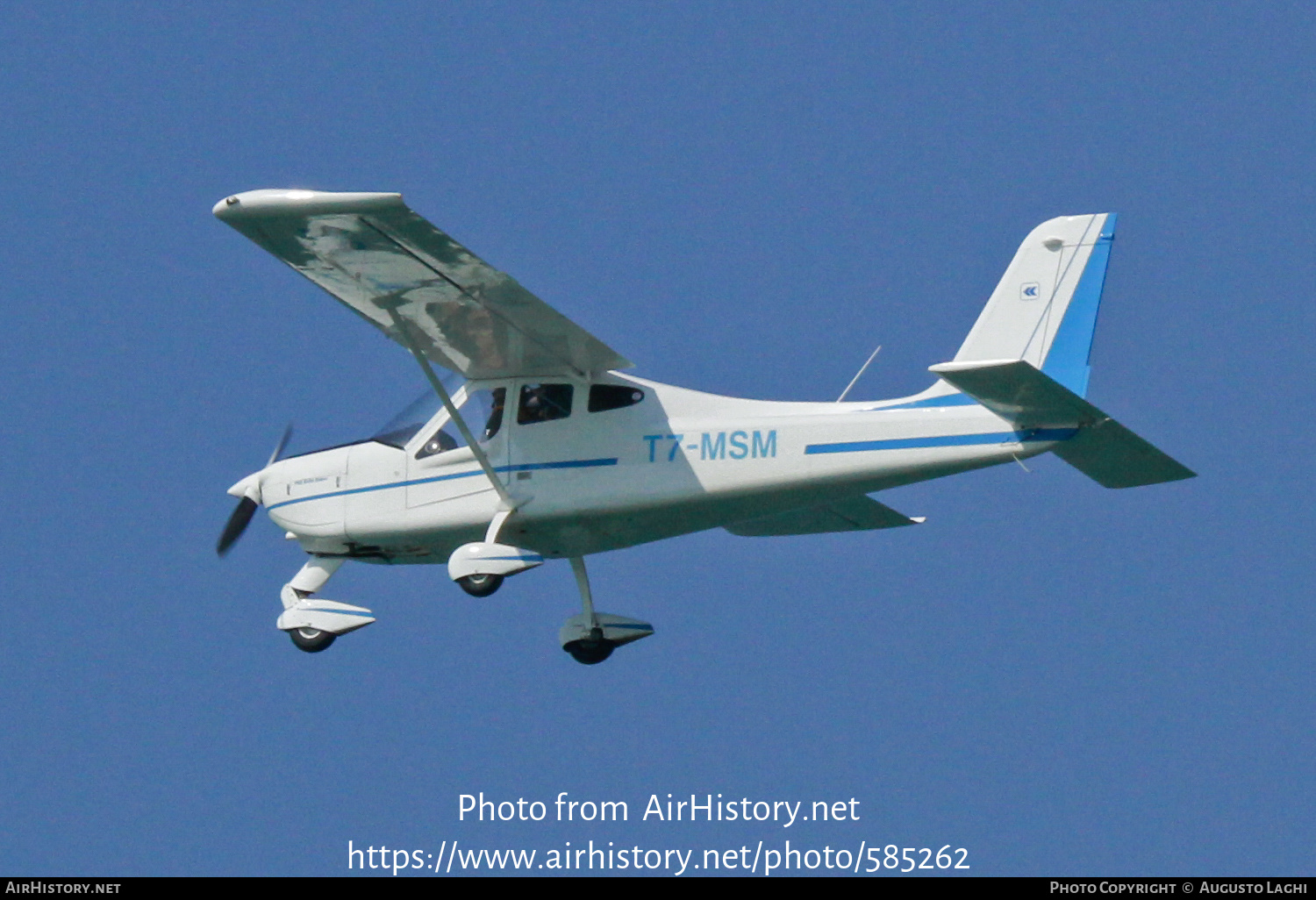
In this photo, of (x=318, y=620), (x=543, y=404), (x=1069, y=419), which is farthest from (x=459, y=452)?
(x=1069, y=419)

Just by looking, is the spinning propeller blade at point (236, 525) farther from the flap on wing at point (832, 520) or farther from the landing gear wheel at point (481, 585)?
the flap on wing at point (832, 520)

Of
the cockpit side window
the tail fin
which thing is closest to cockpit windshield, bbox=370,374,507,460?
the cockpit side window

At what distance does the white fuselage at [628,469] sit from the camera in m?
15.6

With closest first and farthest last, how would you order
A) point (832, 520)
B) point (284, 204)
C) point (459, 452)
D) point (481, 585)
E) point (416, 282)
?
point (284, 204) < point (416, 282) < point (481, 585) < point (459, 452) < point (832, 520)

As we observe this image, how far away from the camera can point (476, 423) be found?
17156 mm

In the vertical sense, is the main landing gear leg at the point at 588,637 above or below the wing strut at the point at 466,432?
below

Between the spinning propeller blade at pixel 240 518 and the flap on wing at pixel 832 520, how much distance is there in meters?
4.11

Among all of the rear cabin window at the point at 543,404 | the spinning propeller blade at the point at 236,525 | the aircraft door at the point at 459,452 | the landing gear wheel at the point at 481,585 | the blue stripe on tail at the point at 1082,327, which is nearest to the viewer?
the blue stripe on tail at the point at 1082,327

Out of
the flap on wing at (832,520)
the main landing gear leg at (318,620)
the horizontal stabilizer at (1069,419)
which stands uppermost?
the flap on wing at (832,520)

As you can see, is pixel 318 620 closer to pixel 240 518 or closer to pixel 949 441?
pixel 240 518

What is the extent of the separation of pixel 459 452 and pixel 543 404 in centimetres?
83

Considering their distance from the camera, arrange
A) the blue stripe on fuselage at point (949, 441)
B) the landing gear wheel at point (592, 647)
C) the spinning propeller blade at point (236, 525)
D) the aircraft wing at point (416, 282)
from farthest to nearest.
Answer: the spinning propeller blade at point (236, 525) < the landing gear wheel at point (592, 647) < the blue stripe on fuselage at point (949, 441) < the aircraft wing at point (416, 282)

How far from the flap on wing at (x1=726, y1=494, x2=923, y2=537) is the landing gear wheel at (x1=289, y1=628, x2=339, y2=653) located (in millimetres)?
3784

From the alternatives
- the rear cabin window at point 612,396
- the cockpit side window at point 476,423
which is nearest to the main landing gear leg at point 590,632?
the cockpit side window at point 476,423
